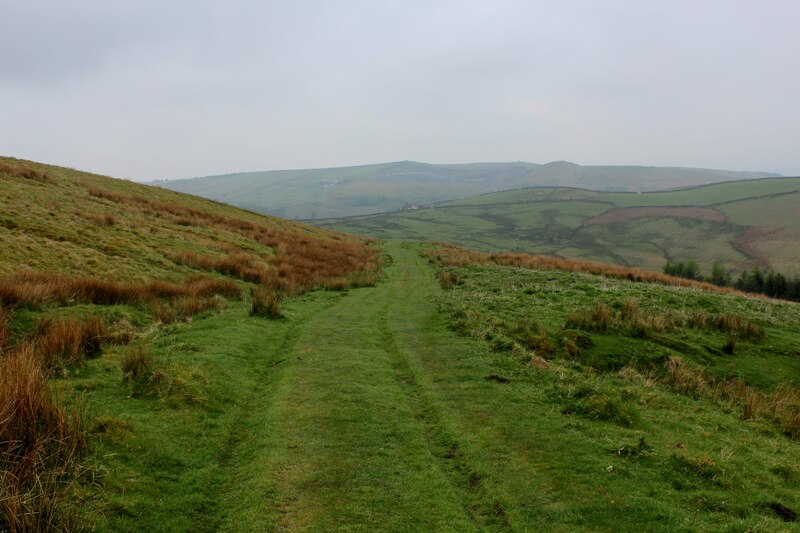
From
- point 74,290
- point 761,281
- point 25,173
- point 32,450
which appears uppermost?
point 25,173

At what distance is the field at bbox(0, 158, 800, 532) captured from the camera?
5824 mm

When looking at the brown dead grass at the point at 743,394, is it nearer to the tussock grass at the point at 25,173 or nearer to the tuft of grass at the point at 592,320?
the tuft of grass at the point at 592,320

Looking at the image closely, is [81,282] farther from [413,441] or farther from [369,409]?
[413,441]

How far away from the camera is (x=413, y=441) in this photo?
799 centimetres

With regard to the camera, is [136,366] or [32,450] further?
[136,366]

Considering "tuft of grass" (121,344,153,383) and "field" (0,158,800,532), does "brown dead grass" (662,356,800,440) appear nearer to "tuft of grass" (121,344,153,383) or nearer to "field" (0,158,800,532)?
"field" (0,158,800,532)

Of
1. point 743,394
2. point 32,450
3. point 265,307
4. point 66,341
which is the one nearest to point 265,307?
point 265,307

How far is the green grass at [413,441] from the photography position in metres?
5.93

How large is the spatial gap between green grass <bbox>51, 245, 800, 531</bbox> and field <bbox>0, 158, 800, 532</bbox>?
0.15ft

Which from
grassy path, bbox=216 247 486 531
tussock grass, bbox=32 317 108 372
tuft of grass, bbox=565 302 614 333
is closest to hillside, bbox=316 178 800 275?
tuft of grass, bbox=565 302 614 333

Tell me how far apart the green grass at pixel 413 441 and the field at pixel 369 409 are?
44 mm

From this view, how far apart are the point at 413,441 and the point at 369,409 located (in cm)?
152

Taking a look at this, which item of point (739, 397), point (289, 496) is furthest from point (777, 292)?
point (289, 496)

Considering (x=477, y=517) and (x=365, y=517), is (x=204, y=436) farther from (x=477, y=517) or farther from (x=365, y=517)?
(x=477, y=517)
